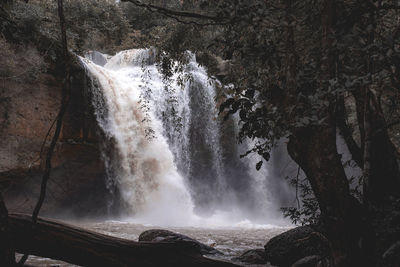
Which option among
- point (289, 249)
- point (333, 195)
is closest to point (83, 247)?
point (333, 195)

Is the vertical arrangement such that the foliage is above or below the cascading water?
below

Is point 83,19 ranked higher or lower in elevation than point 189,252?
higher

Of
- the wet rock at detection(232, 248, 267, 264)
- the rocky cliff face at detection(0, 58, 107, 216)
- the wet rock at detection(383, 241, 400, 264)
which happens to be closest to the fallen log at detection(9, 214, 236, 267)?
the wet rock at detection(383, 241, 400, 264)

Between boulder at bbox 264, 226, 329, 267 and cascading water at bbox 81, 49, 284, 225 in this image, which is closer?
boulder at bbox 264, 226, 329, 267

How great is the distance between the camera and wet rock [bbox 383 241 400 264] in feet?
9.67

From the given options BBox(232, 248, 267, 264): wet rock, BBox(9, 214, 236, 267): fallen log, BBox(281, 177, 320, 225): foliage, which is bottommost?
BBox(232, 248, 267, 264): wet rock

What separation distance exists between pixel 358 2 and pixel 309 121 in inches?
44.5

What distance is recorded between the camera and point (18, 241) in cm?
264

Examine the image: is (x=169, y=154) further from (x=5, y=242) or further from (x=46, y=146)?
(x=5, y=242)

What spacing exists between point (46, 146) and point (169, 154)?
16.8 ft

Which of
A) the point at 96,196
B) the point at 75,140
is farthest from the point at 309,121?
the point at 96,196

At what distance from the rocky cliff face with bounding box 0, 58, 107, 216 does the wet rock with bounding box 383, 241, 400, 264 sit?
9419 millimetres

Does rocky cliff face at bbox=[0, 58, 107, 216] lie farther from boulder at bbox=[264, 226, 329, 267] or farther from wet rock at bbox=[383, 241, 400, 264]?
wet rock at bbox=[383, 241, 400, 264]

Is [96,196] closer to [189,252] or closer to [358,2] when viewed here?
[189,252]
